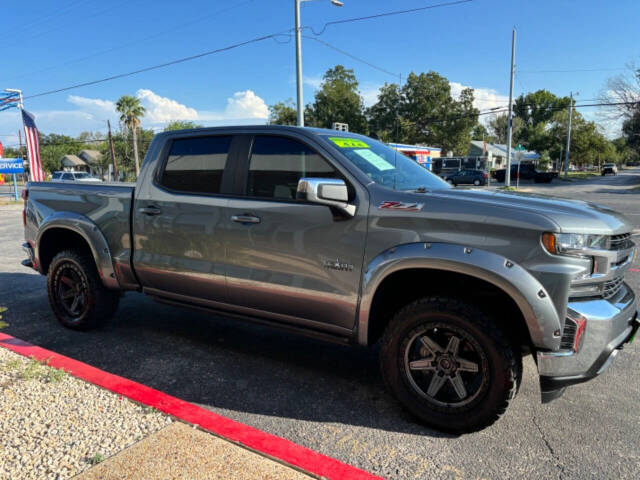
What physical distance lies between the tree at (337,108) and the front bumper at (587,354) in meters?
58.3

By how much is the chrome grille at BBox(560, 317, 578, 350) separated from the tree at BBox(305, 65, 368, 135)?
5837 centimetres

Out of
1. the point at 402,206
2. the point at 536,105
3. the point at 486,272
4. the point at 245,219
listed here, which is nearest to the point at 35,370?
the point at 245,219

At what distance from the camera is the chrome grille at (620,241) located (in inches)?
107

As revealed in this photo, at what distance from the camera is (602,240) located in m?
2.65

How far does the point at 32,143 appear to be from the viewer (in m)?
25.8

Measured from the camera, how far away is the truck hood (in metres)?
2.60

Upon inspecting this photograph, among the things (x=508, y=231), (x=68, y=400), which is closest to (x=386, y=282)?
(x=508, y=231)

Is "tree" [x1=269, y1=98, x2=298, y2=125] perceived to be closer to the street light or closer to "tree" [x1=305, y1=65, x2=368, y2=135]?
"tree" [x1=305, y1=65, x2=368, y2=135]

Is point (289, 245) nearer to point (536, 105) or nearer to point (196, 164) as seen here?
point (196, 164)

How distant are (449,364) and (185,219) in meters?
2.30

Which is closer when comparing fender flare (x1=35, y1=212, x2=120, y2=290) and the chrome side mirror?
the chrome side mirror

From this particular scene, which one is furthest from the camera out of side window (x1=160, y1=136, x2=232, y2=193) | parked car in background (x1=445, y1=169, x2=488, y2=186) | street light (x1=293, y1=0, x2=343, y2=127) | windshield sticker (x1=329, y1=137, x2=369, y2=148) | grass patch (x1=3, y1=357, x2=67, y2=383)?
parked car in background (x1=445, y1=169, x2=488, y2=186)

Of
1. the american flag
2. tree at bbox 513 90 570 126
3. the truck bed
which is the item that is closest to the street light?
the truck bed

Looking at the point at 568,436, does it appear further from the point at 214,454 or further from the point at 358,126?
the point at 358,126
